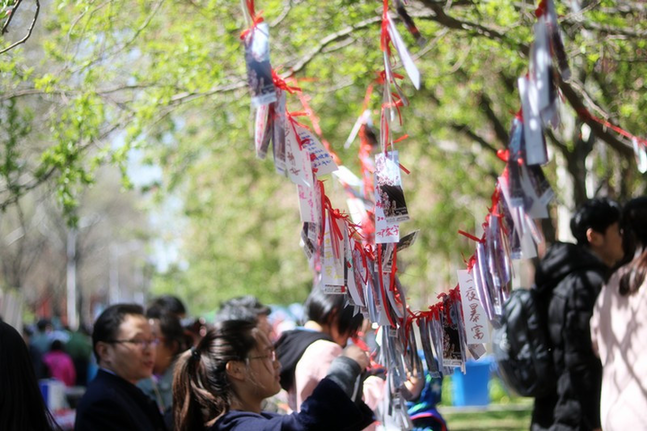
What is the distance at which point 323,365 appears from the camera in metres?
3.87

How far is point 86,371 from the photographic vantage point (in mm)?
13805

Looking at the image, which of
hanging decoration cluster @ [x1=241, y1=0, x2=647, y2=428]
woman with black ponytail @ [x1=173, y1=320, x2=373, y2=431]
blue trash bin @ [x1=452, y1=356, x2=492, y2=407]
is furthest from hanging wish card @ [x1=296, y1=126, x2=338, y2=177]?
blue trash bin @ [x1=452, y1=356, x2=492, y2=407]

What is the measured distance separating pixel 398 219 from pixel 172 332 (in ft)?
10.5

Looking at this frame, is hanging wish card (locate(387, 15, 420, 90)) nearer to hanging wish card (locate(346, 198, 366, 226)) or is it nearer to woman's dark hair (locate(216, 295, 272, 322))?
hanging wish card (locate(346, 198, 366, 226))

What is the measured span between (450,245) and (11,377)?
1247 centimetres

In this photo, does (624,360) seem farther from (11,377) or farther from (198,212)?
(198,212)

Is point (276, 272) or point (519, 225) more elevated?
point (519, 225)

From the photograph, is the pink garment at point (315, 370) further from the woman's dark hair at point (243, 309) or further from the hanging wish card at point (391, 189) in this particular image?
the woman's dark hair at point (243, 309)

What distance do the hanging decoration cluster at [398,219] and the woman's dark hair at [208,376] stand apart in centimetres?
51

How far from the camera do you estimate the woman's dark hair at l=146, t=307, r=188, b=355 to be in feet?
18.6

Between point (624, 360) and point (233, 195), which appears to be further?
point (233, 195)

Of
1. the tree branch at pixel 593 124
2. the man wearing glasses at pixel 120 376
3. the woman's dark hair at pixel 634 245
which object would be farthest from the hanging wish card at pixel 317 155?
the tree branch at pixel 593 124

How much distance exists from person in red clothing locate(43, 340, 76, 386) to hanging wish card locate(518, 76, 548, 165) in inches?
413

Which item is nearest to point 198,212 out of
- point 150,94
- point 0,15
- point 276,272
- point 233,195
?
point 233,195
